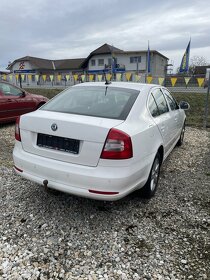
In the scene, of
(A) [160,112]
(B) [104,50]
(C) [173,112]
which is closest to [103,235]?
(A) [160,112]

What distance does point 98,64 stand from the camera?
158ft

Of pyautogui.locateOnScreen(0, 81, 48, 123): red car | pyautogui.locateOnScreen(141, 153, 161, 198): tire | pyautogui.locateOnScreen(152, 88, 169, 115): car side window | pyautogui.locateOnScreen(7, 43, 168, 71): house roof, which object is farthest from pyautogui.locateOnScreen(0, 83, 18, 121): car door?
pyautogui.locateOnScreen(7, 43, 168, 71): house roof

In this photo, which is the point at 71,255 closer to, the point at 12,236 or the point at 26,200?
the point at 12,236

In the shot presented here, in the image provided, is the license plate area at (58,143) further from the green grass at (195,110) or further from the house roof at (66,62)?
the house roof at (66,62)

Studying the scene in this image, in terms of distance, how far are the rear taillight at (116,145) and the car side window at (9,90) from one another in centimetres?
627

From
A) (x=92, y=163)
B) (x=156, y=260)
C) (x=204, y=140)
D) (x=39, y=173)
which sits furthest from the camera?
(x=204, y=140)

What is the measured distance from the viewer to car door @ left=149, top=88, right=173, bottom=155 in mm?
3691

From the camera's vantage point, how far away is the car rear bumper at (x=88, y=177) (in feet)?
8.73

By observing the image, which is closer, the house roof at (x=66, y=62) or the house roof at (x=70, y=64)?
the house roof at (x=66, y=62)

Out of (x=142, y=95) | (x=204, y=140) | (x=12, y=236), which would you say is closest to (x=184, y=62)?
(x=204, y=140)

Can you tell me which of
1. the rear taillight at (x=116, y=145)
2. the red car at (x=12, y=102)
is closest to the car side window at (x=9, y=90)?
the red car at (x=12, y=102)

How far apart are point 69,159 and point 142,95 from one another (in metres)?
1.39

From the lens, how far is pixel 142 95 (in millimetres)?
3500

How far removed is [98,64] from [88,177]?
157 ft
